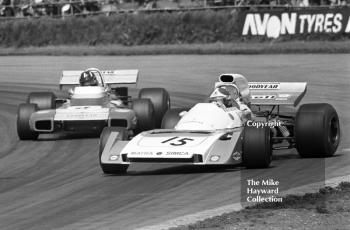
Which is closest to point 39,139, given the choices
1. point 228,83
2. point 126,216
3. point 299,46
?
point 228,83

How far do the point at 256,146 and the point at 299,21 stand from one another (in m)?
22.4

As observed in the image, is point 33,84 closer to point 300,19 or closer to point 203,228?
point 300,19

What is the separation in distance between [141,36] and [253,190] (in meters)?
28.7

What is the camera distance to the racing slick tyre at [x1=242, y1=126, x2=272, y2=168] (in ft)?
41.0

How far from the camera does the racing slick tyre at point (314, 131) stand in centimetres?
1361

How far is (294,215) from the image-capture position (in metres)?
9.37

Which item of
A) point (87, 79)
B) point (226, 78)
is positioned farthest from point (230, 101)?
point (87, 79)

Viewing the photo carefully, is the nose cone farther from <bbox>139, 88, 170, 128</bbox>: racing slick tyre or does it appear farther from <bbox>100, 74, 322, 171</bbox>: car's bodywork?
<bbox>139, 88, 170, 128</bbox>: racing slick tyre

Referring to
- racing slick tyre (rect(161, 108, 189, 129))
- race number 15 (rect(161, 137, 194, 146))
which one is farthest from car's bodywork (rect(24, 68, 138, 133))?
race number 15 (rect(161, 137, 194, 146))

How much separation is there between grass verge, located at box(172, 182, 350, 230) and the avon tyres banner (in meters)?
23.5

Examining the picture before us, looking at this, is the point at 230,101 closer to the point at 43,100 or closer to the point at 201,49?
the point at 43,100

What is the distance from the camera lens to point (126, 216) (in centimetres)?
994

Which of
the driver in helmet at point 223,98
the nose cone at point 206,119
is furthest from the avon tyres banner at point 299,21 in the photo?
the nose cone at point 206,119

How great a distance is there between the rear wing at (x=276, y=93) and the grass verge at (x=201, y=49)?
17439 mm
